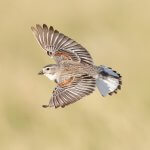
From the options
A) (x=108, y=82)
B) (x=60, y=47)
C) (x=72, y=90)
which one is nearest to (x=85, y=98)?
(x=60, y=47)

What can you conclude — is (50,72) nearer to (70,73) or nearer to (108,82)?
(70,73)

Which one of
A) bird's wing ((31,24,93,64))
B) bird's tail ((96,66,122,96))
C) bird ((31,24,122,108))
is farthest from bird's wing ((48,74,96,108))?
bird's wing ((31,24,93,64))

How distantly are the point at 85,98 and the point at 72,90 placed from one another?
3064mm

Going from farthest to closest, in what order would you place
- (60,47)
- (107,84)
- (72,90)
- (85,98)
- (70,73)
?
(85,98) → (60,47) → (107,84) → (70,73) → (72,90)

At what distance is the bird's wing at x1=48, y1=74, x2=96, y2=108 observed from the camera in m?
15.4

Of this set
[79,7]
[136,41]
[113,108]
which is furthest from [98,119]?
[79,7]

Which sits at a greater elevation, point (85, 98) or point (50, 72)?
point (85, 98)

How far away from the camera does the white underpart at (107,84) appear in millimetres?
16672

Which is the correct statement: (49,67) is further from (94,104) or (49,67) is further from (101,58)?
(101,58)

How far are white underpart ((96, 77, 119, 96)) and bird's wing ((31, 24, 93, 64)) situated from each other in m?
0.35

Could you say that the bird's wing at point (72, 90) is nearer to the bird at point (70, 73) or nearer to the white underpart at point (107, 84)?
the bird at point (70, 73)

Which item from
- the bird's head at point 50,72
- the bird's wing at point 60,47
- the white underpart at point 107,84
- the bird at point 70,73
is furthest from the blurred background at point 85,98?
the bird's head at point 50,72

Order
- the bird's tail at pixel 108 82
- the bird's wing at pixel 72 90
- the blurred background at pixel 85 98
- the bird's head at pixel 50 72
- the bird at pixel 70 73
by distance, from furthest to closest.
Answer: the blurred background at pixel 85 98, the bird's tail at pixel 108 82, the bird's head at pixel 50 72, the bird at pixel 70 73, the bird's wing at pixel 72 90

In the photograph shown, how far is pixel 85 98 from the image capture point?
18797 millimetres
